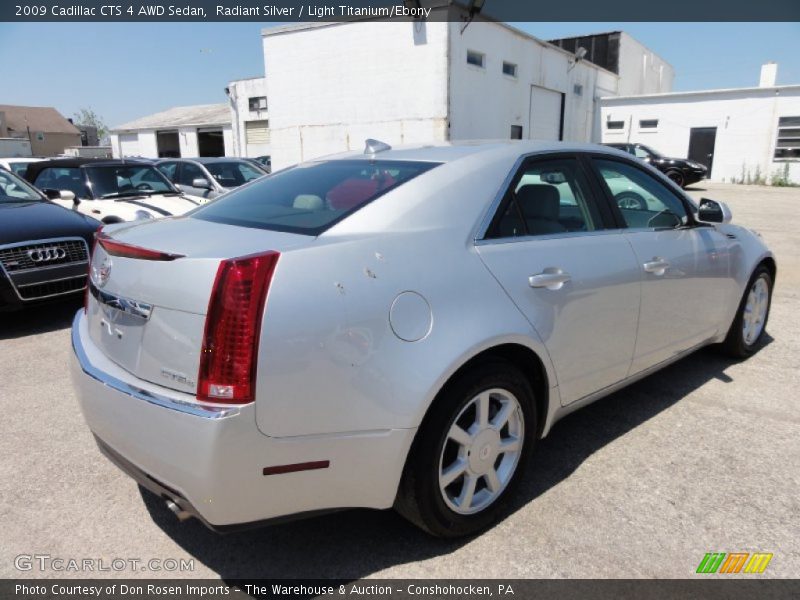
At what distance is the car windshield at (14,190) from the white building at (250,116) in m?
25.9

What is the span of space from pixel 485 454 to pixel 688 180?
21.9 meters

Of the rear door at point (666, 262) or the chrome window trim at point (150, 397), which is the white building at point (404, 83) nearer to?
the rear door at point (666, 262)

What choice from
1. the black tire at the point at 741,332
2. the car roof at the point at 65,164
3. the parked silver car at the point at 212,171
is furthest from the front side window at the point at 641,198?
the parked silver car at the point at 212,171

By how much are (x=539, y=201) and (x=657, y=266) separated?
86 cm

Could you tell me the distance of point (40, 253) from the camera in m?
5.36

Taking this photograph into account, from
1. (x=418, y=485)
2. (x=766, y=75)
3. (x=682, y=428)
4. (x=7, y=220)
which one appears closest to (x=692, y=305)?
(x=682, y=428)

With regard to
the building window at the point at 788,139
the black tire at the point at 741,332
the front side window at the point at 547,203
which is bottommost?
the black tire at the point at 741,332

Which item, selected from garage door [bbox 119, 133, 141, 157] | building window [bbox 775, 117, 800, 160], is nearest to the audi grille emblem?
building window [bbox 775, 117, 800, 160]

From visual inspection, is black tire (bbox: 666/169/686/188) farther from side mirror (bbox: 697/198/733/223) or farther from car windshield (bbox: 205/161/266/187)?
side mirror (bbox: 697/198/733/223)

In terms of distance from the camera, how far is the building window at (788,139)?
25906 millimetres

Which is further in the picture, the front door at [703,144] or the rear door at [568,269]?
the front door at [703,144]

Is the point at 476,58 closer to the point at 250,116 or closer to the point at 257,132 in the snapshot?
the point at 257,132

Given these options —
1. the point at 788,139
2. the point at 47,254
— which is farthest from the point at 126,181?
the point at 788,139

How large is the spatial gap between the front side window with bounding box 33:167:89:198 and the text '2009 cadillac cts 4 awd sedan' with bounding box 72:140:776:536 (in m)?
6.66
